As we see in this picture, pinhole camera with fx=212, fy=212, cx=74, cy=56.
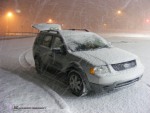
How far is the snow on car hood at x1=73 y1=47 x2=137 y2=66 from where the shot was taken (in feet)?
17.4

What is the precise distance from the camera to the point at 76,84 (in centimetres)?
561

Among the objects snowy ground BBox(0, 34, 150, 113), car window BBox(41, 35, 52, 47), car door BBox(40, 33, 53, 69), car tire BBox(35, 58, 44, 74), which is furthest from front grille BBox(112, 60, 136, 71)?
car tire BBox(35, 58, 44, 74)

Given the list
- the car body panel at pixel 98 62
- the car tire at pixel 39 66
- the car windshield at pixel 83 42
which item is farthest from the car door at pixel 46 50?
the car windshield at pixel 83 42

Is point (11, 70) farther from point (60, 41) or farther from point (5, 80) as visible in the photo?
point (60, 41)

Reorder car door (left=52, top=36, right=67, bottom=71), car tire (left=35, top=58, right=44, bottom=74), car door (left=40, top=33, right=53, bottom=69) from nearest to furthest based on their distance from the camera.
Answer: car door (left=52, top=36, right=67, bottom=71)
car door (left=40, top=33, right=53, bottom=69)
car tire (left=35, top=58, right=44, bottom=74)

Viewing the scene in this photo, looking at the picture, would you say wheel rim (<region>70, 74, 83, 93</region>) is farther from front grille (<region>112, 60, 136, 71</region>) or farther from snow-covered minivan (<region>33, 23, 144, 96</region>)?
front grille (<region>112, 60, 136, 71</region>)

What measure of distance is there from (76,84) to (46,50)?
200 centimetres

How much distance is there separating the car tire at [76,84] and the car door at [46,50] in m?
1.22

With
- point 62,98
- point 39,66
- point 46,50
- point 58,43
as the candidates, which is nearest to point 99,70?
point 62,98

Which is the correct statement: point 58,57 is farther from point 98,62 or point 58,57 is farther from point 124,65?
point 124,65

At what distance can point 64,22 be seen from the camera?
6041 centimetres

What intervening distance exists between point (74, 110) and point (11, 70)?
4533 mm

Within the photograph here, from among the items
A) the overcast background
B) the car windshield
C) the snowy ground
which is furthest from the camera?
the overcast background

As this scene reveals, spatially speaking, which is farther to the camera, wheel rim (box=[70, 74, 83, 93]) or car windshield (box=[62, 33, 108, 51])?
car windshield (box=[62, 33, 108, 51])
